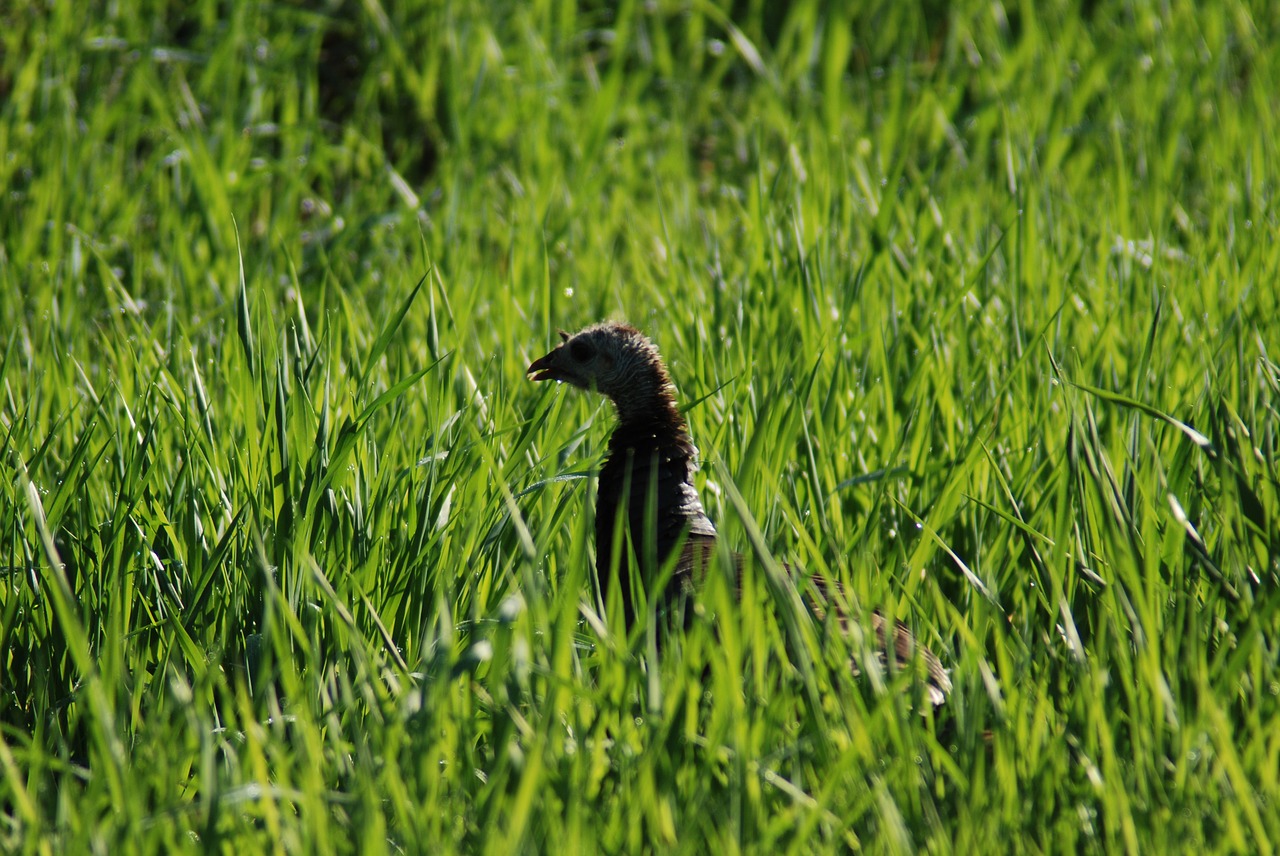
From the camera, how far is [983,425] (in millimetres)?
2311

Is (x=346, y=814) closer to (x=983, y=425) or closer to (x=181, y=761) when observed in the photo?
(x=181, y=761)

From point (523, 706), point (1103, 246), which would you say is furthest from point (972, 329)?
point (523, 706)

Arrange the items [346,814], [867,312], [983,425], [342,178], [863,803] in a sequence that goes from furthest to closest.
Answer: [342,178] < [867,312] < [983,425] < [346,814] < [863,803]

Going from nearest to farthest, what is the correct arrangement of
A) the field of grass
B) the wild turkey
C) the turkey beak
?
the field of grass < the wild turkey < the turkey beak

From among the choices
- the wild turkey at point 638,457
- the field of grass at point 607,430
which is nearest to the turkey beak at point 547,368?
the wild turkey at point 638,457

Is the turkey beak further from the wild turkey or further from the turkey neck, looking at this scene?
the turkey neck

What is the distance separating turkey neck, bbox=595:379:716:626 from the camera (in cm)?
245

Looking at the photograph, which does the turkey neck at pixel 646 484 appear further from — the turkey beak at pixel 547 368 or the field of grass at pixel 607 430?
the turkey beak at pixel 547 368

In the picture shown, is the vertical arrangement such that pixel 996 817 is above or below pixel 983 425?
below

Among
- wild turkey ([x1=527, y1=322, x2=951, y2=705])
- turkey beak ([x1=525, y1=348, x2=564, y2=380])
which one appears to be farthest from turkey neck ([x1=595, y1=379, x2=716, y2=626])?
turkey beak ([x1=525, y1=348, x2=564, y2=380])

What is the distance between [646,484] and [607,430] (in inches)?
19.1

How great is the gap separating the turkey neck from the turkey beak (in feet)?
0.71

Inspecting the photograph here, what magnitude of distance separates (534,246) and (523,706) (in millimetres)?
2051

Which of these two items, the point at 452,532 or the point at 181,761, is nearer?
the point at 181,761
